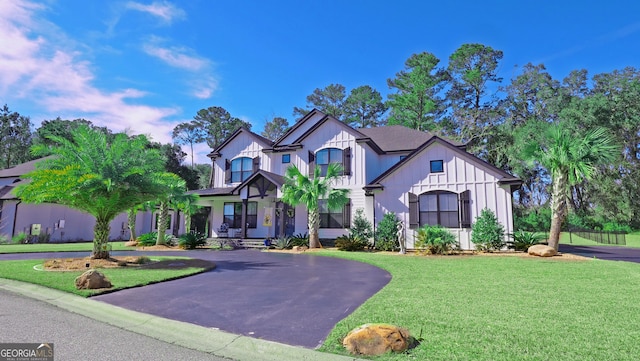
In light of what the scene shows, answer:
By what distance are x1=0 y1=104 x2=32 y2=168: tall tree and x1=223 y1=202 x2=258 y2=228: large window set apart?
1457 inches

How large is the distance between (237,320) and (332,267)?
6.54 meters

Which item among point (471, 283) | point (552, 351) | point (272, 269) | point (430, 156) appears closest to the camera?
point (552, 351)

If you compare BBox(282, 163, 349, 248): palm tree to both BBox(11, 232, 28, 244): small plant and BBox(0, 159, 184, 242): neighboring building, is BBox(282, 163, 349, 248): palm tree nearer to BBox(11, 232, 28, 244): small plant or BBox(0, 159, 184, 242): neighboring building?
BBox(0, 159, 184, 242): neighboring building

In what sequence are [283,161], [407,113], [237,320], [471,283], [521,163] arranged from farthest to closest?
1. [407,113]
2. [521,163]
3. [283,161]
4. [471,283]
5. [237,320]

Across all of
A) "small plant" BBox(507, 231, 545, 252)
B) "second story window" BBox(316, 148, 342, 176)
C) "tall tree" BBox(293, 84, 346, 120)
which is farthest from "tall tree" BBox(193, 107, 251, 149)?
"small plant" BBox(507, 231, 545, 252)

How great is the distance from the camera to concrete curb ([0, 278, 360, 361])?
4031 millimetres

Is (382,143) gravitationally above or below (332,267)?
above

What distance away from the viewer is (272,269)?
36.3 feet

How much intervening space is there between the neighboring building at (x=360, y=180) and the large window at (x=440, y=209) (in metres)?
0.05

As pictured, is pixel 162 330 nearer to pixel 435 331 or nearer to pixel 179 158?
pixel 435 331

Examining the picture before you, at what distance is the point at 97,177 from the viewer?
Answer: 10.6 m

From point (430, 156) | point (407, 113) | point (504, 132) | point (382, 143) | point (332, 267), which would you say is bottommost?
point (332, 267)

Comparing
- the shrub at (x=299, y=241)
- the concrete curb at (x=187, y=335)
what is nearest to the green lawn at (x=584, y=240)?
the shrub at (x=299, y=241)

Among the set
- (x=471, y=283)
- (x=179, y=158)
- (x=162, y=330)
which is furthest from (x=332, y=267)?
(x=179, y=158)
